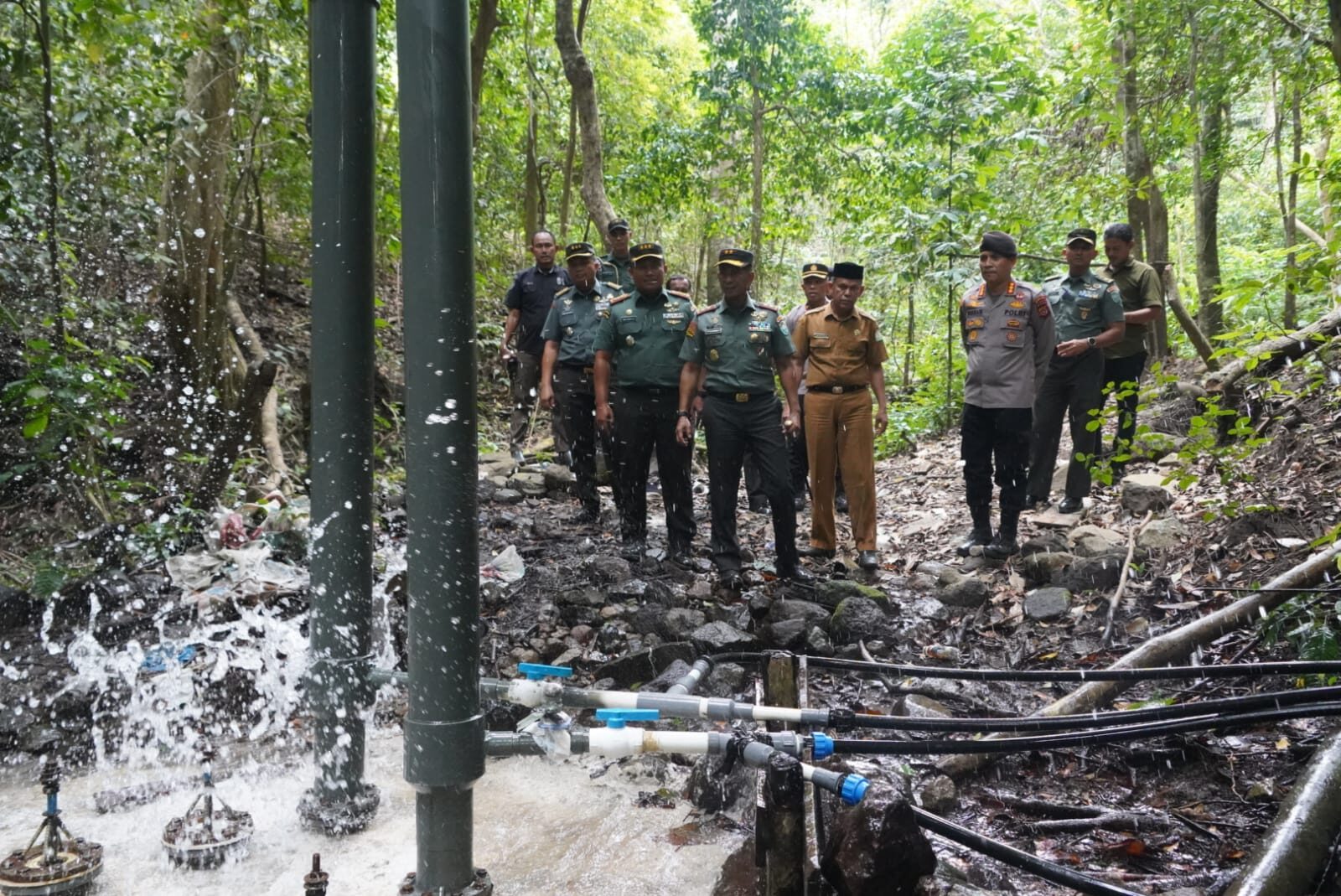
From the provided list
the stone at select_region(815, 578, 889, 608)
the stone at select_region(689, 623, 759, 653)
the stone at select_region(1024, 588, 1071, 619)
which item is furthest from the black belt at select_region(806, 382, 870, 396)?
the stone at select_region(689, 623, 759, 653)

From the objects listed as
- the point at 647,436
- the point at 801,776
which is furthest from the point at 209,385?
the point at 801,776

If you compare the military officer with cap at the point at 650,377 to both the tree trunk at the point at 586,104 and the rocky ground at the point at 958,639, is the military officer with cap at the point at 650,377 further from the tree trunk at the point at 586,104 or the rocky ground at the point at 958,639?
the tree trunk at the point at 586,104

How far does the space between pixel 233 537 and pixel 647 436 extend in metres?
2.70

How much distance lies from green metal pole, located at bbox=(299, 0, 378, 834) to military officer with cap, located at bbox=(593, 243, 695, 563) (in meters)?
3.65

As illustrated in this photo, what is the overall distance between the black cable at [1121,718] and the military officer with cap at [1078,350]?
3.97m

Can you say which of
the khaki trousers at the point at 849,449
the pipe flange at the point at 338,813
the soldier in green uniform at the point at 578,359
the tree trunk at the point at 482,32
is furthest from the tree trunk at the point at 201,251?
the pipe flange at the point at 338,813

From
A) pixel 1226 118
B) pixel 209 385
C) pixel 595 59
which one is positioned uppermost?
pixel 595 59

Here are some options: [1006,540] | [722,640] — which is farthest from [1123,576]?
[722,640]

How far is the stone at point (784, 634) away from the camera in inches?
174

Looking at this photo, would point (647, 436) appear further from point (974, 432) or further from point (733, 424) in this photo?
point (974, 432)

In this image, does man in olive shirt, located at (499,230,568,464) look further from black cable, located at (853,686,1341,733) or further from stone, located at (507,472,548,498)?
black cable, located at (853,686,1341,733)

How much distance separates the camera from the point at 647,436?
249 inches

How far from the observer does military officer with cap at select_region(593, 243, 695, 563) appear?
20.2 feet

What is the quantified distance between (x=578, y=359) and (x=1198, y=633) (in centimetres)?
497
